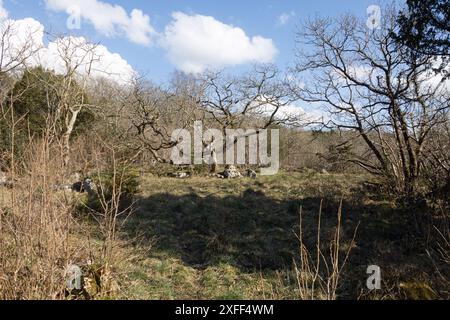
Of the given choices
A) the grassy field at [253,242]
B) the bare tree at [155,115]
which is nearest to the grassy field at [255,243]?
the grassy field at [253,242]

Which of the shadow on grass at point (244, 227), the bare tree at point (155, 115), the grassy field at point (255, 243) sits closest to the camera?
the grassy field at point (255, 243)

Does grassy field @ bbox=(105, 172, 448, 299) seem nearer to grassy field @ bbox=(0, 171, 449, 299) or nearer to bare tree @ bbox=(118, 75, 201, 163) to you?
grassy field @ bbox=(0, 171, 449, 299)

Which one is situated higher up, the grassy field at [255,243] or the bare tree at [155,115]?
the bare tree at [155,115]

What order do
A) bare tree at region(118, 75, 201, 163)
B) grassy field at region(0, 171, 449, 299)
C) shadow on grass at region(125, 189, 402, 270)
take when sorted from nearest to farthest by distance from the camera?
1. grassy field at region(0, 171, 449, 299)
2. shadow on grass at region(125, 189, 402, 270)
3. bare tree at region(118, 75, 201, 163)

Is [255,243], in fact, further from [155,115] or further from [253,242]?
[155,115]

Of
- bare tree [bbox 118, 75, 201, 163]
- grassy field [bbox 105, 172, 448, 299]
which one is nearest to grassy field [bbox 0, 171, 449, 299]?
grassy field [bbox 105, 172, 448, 299]

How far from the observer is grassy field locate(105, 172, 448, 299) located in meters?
4.90

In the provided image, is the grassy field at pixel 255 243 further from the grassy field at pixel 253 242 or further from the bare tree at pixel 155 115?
the bare tree at pixel 155 115

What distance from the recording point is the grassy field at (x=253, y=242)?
16.1 ft

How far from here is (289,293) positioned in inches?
183

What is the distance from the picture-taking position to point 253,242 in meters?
7.07

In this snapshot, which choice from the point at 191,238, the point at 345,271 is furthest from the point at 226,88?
the point at 345,271

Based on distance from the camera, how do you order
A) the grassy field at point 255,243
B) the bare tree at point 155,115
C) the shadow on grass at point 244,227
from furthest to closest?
the bare tree at point 155,115 < the shadow on grass at point 244,227 < the grassy field at point 255,243
